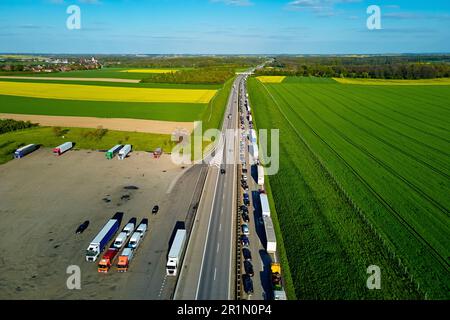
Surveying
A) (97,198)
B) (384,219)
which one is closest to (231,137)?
(97,198)

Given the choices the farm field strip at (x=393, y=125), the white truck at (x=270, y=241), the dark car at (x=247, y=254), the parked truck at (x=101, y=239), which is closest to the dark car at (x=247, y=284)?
the dark car at (x=247, y=254)

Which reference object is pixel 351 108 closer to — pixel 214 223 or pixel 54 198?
→ pixel 214 223

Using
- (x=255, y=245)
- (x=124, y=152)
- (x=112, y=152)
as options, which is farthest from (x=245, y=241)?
(x=112, y=152)

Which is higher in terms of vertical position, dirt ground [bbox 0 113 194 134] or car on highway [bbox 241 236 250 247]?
dirt ground [bbox 0 113 194 134]

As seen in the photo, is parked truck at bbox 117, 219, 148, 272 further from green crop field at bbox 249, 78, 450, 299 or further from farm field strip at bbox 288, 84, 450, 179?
farm field strip at bbox 288, 84, 450, 179

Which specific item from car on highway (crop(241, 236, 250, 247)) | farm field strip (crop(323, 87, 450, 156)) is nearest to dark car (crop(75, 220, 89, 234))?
car on highway (crop(241, 236, 250, 247))

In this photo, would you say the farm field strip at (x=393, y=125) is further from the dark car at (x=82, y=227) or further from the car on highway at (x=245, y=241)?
the dark car at (x=82, y=227)
